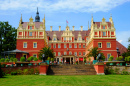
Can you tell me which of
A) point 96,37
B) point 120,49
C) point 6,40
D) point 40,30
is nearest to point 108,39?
point 96,37

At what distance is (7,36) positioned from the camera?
168 feet

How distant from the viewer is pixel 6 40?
5128 centimetres

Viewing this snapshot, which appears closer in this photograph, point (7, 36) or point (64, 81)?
point (64, 81)

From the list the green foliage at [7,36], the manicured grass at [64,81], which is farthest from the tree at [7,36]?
the manicured grass at [64,81]

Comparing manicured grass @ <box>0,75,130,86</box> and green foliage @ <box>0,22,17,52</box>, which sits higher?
green foliage @ <box>0,22,17,52</box>

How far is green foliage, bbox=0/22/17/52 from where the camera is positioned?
50.2 meters

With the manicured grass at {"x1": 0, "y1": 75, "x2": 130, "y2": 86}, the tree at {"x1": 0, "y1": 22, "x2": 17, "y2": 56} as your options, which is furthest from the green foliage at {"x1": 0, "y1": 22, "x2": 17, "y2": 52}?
the manicured grass at {"x1": 0, "y1": 75, "x2": 130, "y2": 86}

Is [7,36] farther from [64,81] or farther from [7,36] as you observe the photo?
[64,81]

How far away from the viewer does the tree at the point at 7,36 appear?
5025 cm

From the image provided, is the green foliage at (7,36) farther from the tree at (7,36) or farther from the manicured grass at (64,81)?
the manicured grass at (64,81)

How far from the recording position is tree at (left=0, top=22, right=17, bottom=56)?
50.2 meters

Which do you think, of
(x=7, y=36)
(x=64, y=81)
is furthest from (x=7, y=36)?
(x=64, y=81)

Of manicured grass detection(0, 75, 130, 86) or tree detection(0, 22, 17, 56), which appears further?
tree detection(0, 22, 17, 56)

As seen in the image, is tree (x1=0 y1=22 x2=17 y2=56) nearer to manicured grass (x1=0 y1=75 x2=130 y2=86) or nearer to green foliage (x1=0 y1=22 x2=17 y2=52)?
green foliage (x1=0 y1=22 x2=17 y2=52)
